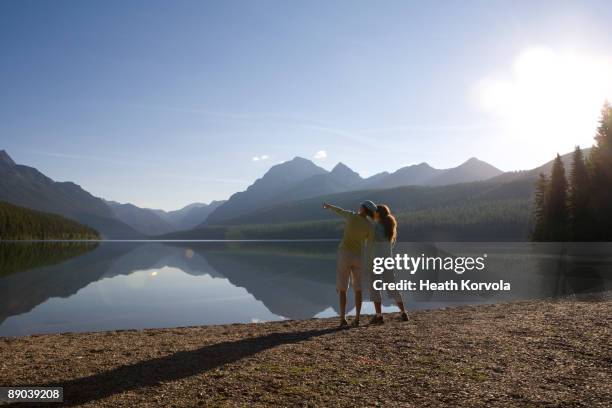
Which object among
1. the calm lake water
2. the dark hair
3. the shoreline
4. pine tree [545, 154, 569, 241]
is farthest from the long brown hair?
pine tree [545, 154, 569, 241]

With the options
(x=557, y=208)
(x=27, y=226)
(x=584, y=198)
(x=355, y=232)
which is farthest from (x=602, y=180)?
(x=27, y=226)

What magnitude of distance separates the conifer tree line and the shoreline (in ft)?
168

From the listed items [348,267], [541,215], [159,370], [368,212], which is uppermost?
[541,215]

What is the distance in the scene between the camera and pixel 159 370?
8.72m

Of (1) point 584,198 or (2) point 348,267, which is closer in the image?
(2) point 348,267

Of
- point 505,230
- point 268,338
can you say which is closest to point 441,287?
point 268,338

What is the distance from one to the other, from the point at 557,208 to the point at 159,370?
7251 centimetres

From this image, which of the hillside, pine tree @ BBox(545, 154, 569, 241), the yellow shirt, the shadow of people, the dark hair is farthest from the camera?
the hillside

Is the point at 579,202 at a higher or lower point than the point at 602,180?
lower

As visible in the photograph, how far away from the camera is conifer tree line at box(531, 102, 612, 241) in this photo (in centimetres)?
5529

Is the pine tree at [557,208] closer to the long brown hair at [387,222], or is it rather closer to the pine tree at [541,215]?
the pine tree at [541,215]

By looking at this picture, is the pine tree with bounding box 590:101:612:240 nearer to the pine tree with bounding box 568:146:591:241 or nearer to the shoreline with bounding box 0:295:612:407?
the pine tree with bounding box 568:146:591:241

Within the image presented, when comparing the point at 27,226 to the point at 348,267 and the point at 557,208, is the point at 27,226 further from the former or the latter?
the point at 348,267

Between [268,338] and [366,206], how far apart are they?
4.98 meters
